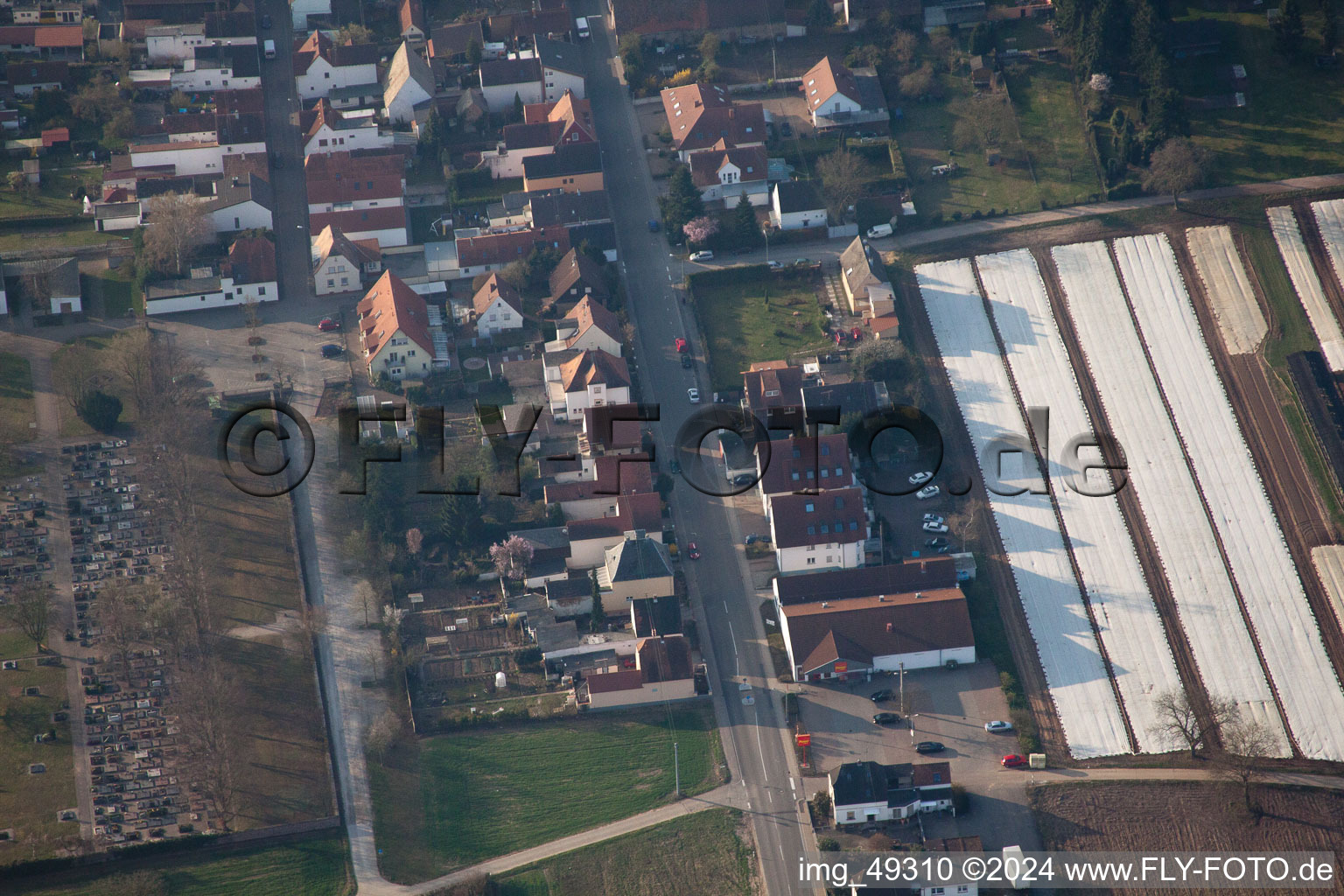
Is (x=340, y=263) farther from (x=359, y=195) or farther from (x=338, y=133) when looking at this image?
(x=338, y=133)

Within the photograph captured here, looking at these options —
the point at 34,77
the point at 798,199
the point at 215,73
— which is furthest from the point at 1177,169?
the point at 34,77

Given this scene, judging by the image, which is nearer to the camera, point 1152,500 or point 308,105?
point 1152,500

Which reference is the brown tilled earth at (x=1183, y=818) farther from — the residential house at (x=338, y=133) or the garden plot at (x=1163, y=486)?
the residential house at (x=338, y=133)

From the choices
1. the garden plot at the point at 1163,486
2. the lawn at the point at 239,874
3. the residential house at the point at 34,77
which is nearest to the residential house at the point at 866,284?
the garden plot at the point at 1163,486

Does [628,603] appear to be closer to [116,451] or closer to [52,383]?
[116,451]

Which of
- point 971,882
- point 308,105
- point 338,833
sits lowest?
point 971,882

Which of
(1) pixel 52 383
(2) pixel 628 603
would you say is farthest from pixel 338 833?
(1) pixel 52 383

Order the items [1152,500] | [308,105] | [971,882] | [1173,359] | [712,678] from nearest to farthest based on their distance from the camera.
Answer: [971,882] → [712,678] → [1152,500] → [1173,359] → [308,105]
